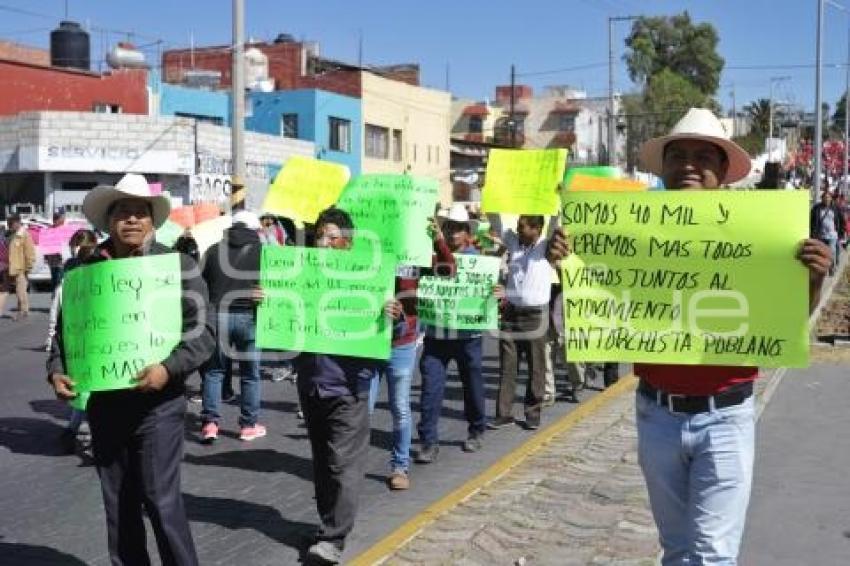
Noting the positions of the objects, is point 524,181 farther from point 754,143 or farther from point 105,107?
point 754,143

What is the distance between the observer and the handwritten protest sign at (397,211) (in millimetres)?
7195

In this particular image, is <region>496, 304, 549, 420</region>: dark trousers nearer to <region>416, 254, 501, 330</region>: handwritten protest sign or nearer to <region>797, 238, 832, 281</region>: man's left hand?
<region>416, 254, 501, 330</region>: handwritten protest sign

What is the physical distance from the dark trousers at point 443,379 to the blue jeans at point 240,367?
143cm

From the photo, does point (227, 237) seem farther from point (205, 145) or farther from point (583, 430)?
point (205, 145)

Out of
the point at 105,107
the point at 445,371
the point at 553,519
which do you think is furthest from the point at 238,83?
the point at 105,107

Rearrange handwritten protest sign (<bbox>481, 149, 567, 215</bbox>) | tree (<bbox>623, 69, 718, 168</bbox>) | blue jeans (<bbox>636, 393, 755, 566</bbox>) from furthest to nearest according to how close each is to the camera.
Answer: tree (<bbox>623, 69, 718, 168</bbox>) < handwritten protest sign (<bbox>481, 149, 567, 215</bbox>) < blue jeans (<bbox>636, 393, 755, 566</bbox>)

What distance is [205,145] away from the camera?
110ft

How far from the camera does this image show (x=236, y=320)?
8773 mm

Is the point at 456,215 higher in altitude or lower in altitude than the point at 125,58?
lower

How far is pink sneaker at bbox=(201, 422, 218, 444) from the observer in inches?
328

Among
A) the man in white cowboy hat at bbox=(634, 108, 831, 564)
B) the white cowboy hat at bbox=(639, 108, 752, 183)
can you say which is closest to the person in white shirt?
the white cowboy hat at bbox=(639, 108, 752, 183)

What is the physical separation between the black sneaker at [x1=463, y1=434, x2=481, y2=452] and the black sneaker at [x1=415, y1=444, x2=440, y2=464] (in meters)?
0.41

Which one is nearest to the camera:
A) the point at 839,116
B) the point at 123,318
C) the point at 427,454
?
the point at 123,318

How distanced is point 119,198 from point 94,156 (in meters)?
28.3
